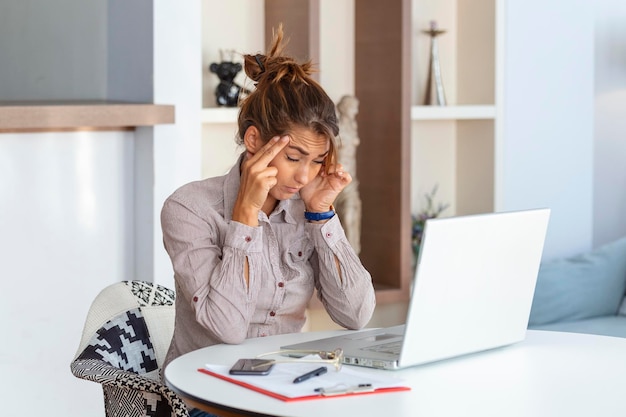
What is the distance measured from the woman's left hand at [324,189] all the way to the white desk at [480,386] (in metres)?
0.30

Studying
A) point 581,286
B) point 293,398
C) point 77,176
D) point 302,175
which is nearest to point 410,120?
point 581,286

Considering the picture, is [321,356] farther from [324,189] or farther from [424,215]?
[424,215]

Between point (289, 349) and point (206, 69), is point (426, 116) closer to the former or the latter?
point (206, 69)

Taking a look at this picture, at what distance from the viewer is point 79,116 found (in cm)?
309

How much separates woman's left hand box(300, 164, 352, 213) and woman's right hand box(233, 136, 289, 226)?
0.15 metres

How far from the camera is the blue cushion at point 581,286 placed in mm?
4125

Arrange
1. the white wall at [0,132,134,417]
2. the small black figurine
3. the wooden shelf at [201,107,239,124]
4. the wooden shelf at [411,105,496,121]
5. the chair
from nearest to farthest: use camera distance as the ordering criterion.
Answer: the chair < the white wall at [0,132,134,417] < the wooden shelf at [201,107,239,124] < the small black figurine < the wooden shelf at [411,105,496,121]

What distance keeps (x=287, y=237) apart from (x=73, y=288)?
130 cm

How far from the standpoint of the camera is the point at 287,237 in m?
2.19

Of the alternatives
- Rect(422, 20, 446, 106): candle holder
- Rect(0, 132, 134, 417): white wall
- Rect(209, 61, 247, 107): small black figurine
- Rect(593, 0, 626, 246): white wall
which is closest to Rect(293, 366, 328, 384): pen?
Rect(0, 132, 134, 417): white wall

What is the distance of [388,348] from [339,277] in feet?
1.18

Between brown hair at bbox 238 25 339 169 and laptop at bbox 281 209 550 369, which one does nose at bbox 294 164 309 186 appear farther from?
laptop at bbox 281 209 550 369

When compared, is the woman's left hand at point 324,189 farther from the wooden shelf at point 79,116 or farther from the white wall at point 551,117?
the white wall at point 551,117

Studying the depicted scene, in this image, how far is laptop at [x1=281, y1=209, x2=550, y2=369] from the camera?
168 centimetres
